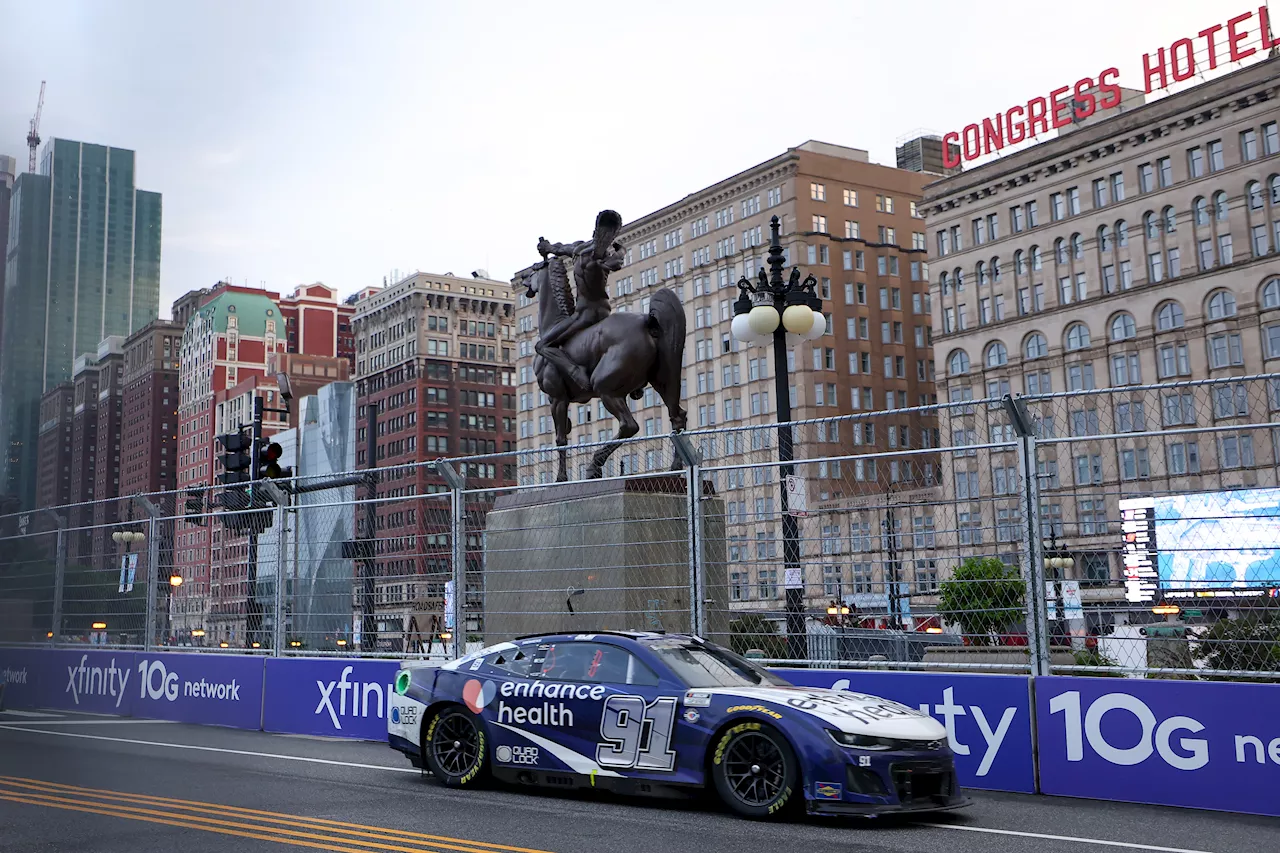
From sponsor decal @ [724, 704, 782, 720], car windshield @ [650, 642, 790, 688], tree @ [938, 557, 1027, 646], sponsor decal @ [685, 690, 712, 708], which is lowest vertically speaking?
sponsor decal @ [724, 704, 782, 720]

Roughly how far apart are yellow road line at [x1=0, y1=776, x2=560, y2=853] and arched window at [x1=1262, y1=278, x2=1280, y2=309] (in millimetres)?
71392

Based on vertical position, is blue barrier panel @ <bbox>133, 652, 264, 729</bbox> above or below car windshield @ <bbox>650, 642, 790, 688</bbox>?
below

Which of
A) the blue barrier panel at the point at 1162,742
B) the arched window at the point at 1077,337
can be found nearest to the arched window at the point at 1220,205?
the arched window at the point at 1077,337

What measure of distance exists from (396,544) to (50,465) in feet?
33.5

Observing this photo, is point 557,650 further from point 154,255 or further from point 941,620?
point 154,255

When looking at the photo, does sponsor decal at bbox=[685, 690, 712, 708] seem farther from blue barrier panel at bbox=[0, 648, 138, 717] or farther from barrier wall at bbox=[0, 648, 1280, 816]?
blue barrier panel at bbox=[0, 648, 138, 717]

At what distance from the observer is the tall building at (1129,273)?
2707 inches

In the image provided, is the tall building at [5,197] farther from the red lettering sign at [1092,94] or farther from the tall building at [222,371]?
the tall building at [222,371]

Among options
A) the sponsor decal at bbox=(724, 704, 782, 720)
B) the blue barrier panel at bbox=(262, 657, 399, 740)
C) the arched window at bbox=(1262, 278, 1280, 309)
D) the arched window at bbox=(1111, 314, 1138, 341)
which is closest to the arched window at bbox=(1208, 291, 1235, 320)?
the arched window at bbox=(1262, 278, 1280, 309)

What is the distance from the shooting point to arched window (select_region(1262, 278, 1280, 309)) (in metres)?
68.8

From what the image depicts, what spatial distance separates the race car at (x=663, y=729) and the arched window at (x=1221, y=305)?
69.4 metres

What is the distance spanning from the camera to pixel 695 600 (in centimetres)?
1215

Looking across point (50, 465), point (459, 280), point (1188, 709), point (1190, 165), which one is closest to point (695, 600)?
point (1188, 709)

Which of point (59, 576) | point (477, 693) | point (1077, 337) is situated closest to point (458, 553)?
point (477, 693)
